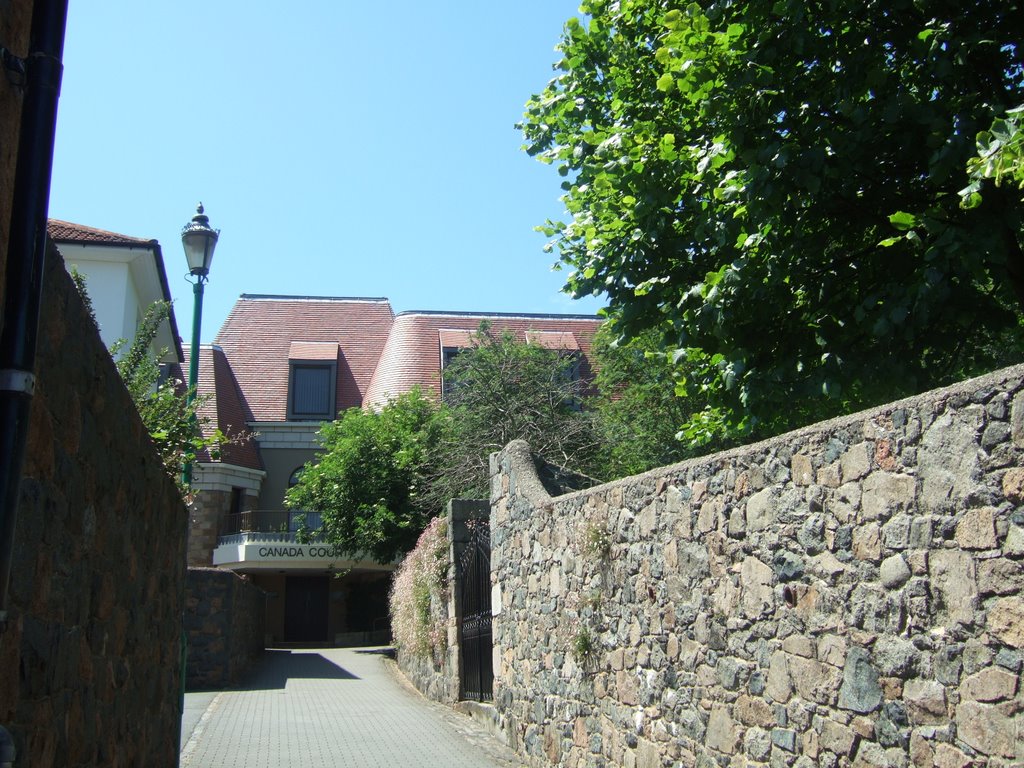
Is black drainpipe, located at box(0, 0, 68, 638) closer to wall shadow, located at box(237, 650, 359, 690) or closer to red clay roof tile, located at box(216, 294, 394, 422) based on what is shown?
wall shadow, located at box(237, 650, 359, 690)

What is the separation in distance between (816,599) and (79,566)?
3393 mm

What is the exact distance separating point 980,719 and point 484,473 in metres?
16.2

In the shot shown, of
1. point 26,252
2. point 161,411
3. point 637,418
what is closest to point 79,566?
point 26,252

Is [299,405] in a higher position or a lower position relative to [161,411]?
higher

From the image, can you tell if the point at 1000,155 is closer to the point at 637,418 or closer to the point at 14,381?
the point at 14,381

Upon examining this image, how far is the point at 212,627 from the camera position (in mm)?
16188

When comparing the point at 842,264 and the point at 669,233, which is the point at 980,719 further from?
the point at 669,233

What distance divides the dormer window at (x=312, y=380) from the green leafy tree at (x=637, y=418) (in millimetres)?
17445

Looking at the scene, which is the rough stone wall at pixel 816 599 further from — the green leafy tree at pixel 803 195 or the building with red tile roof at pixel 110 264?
the building with red tile roof at pixel 110 264

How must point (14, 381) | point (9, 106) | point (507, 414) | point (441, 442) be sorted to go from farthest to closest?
1. point (441, 442)
2. point (507, 414)
3. point (9, 106)
4. point (14, 381)

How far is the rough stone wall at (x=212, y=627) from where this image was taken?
1603 centimetres

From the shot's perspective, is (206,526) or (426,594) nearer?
(426,594)

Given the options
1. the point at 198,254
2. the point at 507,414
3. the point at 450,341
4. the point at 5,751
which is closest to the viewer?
the point at 5,751

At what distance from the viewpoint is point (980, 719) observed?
13.2ft
